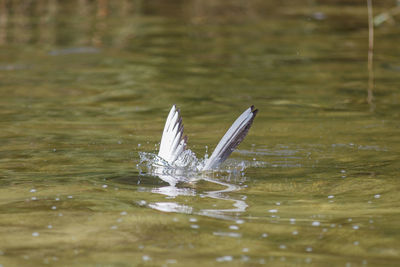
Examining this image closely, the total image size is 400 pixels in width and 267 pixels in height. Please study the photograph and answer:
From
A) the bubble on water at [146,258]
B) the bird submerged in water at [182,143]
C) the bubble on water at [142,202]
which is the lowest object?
the bubble on water at [146,258]

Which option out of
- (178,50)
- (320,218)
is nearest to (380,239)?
(320,218)

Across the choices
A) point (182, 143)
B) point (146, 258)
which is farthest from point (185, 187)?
point (146, 258)

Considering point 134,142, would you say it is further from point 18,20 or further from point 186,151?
point 18,20

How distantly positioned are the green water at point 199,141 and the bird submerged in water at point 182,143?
0.19 metres

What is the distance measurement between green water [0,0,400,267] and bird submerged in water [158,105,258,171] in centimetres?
19

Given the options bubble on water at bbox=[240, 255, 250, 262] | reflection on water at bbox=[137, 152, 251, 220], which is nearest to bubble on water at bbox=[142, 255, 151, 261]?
bubble on water at bbox=[240, 255, 250, 262]

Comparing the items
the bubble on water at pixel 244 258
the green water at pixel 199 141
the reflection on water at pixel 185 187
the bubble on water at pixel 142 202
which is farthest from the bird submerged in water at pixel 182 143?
the bubble on water at pixel 244 258

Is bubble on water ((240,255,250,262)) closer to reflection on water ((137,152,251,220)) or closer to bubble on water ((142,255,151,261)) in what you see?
bubble on water ((142,255,151,261))

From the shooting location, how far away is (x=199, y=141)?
22.7ft

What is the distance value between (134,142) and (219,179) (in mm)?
1417

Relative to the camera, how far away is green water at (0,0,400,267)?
4.18 meters

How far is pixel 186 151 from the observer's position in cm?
602

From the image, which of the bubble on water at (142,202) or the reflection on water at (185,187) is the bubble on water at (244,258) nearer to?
the reflection on water at (185,187)

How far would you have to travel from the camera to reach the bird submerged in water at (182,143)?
548 centimetres
